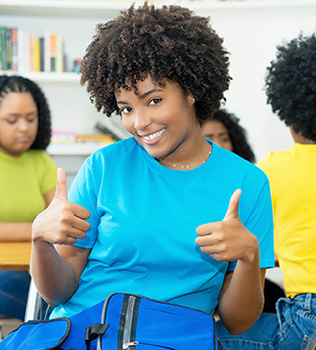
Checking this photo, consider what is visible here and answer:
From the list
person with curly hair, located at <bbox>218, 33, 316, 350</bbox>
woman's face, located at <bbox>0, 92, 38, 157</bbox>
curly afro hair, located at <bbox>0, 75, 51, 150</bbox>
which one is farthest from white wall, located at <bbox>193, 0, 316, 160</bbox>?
person with curly hair, located at <bbox>218, 33, 316, 350</bbox>

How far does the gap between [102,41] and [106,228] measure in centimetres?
46

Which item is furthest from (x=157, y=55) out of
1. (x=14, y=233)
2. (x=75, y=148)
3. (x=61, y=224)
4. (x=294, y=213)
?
(x=75, y=148)

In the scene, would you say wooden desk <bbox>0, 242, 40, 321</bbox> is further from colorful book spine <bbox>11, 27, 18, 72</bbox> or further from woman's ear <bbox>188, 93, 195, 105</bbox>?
colorful book spine <bbox>11, 27, 18, 72</bbox>

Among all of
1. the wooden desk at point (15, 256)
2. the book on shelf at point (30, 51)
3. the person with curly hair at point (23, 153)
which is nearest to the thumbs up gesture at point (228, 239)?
the wooden desk at point (15, 256)

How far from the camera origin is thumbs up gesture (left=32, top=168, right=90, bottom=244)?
1094 millimetres

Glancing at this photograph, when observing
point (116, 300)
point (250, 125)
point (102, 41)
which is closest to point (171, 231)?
point (116, 300)

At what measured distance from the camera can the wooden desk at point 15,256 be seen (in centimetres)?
161

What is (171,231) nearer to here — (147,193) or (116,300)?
(147,193)

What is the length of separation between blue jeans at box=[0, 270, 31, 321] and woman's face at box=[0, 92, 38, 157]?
0.64 m

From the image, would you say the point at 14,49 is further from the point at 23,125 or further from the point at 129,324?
the point at 129,324

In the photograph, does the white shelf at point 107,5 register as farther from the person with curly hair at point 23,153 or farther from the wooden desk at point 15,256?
the wooden desk at point 15,256

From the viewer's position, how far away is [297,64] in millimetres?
1868

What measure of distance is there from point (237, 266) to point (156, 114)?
Result: 0.40 m

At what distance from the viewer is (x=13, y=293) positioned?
208 cm
